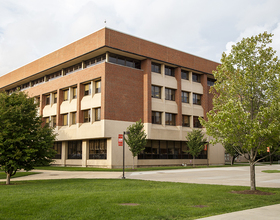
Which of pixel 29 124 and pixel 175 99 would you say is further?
pixel 175 99

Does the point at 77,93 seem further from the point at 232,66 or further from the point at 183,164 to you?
the point at 232,66

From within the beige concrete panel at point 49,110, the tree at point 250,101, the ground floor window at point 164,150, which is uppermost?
the beige concrete panel at point 49,110

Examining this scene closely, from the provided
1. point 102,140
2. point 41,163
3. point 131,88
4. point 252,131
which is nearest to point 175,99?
point 131,88

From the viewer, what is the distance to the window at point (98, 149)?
4047 centimetres

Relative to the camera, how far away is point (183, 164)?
46094mm

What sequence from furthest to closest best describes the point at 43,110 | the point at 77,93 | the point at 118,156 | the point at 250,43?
the point at 43,110
the point at 77,93
the point at 118,156
the point at 250,43

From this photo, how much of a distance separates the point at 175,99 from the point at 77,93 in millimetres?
15357

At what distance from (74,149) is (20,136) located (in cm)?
2720

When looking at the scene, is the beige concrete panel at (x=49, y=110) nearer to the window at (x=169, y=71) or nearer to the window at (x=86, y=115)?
the window at (x=86, y=115)

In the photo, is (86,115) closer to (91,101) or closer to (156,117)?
(91,101)

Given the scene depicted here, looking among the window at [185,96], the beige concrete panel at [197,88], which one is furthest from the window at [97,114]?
the beige concrete panel at [197,88]

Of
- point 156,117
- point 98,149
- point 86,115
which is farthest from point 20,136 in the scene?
point 156,117

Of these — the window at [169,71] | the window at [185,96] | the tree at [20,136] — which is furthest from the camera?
the window at [185,96]

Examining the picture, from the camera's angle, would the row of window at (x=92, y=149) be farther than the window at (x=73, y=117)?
No
